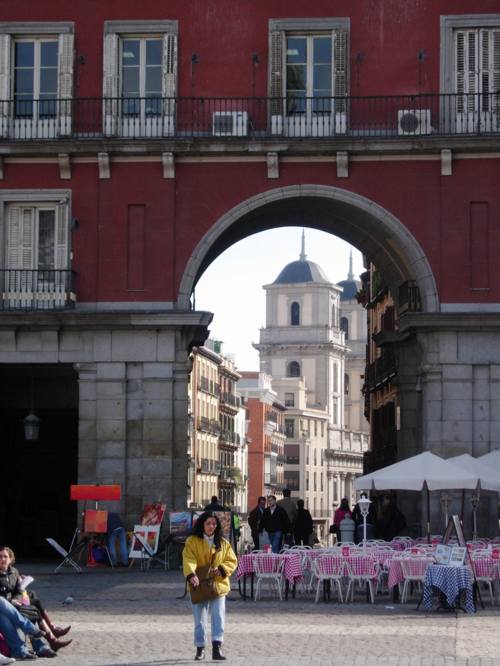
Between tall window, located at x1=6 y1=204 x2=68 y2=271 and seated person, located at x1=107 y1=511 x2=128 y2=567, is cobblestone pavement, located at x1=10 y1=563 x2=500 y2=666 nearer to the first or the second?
seated person, located at x1=107 y1=511 x2=128 y2=567

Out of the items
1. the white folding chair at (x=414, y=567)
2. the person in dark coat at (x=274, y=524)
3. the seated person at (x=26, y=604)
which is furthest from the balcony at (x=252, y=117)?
the seated person at (x=26, y=604)

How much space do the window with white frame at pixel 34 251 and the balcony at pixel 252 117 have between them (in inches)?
59.8

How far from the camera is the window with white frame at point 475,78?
128 feet

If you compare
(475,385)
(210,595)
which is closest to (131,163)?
(475,385)

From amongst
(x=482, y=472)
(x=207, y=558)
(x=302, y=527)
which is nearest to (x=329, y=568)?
(x=482, y=472)

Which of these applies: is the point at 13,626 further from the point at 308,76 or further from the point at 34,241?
the point at 308,76

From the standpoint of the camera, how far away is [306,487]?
191000 mm

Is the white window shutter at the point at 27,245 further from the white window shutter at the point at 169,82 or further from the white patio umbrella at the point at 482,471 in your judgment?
the white patio umbrella at the point at 482,471

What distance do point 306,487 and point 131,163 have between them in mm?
152992

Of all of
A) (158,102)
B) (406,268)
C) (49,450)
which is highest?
(158,102)

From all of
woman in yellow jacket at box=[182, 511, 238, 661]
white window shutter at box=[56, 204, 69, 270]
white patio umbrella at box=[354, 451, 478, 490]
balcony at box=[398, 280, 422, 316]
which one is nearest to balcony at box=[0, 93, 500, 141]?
white window shutter at box=[56, 204, 69, 270]

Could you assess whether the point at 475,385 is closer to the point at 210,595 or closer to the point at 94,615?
the point at 94,615

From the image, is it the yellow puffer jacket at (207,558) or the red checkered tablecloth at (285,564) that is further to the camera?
the red checkered tablecloth at (285,564)

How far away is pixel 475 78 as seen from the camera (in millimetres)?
38969
